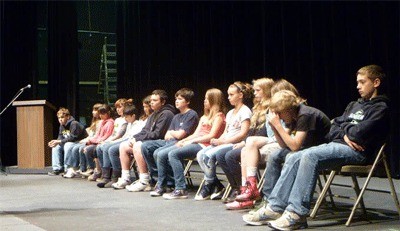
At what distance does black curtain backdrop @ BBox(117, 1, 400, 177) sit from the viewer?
585 centimetres

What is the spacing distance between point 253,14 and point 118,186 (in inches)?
113

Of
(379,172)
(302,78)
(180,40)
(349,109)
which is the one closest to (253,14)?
(302,78)

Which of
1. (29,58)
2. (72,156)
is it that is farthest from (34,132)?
(29,58)

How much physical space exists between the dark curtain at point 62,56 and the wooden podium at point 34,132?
5.77 feet

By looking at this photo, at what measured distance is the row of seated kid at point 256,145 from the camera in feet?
11.5

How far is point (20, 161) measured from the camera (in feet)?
29.7

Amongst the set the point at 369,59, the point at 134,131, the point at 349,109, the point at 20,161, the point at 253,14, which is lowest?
the point at 20,161

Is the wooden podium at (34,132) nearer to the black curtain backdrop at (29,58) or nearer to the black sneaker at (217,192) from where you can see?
the black curtain backdrop at (29,58)

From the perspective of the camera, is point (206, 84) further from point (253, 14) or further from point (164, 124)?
point (164, 124)

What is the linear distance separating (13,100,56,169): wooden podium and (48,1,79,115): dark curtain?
5.77 feet

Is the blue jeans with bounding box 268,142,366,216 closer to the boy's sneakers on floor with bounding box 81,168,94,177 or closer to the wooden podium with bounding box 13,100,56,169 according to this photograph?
the boy's sneakers on floor with bounding box 81,168,94,177

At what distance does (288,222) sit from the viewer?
3.34 meters

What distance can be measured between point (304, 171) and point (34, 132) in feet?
20.5

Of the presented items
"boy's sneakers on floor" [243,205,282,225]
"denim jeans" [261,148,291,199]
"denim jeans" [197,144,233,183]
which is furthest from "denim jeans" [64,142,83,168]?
"boy's sneakers on floor" [243,205,282,225]
